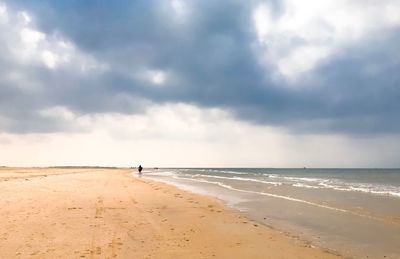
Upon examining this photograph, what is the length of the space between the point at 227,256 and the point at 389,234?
25.8 feet

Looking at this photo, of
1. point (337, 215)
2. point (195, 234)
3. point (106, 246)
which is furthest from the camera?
point (337, 215)

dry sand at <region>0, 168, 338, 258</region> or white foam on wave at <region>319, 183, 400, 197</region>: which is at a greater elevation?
white foam on wave at <region>319, 183, 400, 197</region>

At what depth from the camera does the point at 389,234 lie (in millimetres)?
14781

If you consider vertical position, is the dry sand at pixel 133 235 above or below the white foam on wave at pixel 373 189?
below

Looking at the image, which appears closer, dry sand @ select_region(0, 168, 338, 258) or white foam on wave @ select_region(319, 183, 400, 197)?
dry sand @ select_region(0, 168, 338, 258)

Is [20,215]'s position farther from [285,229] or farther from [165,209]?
[285,229]

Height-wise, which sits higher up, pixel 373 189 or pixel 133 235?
pixel 373 189

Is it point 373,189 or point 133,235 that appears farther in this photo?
point 373,189

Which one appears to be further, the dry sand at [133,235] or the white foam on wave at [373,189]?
the white foam on wave at [373,189]

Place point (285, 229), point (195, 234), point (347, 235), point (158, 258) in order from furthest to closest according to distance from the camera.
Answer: point (285, 229) < point (347, 235) < point (195, 234) < point (158, 258)

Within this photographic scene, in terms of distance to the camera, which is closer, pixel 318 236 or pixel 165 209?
pixel 318 236

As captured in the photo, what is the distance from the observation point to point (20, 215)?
50.3 ft

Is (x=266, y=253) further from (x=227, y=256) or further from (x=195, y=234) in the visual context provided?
(x=195, y=234)

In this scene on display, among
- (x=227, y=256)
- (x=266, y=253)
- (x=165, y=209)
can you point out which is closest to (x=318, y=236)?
(x=266, y=253)
